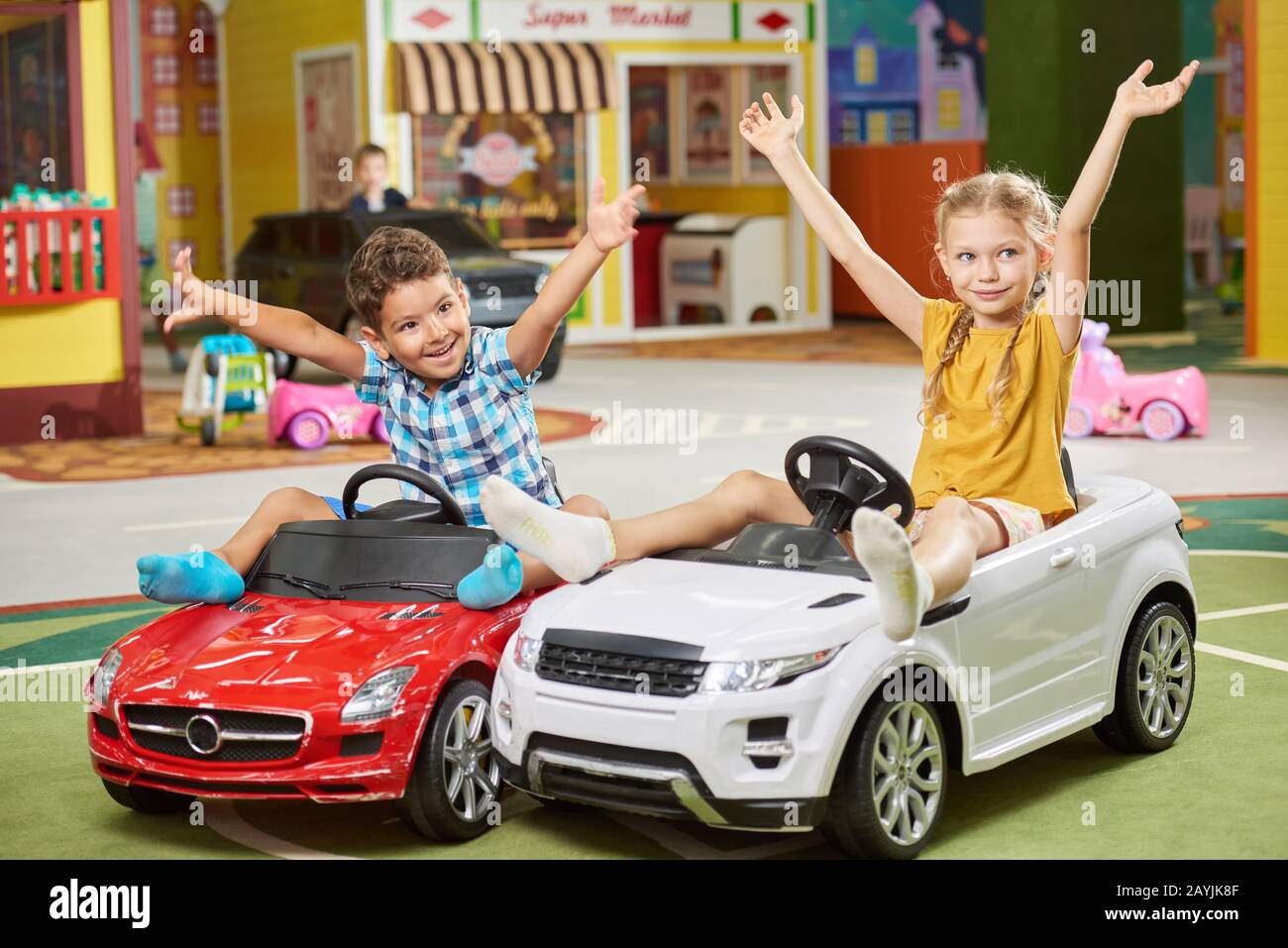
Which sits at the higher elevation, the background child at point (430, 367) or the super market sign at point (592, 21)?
the super market sign at point (592, 21)

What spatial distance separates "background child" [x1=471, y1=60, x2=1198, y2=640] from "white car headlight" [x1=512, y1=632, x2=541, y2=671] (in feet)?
1.04

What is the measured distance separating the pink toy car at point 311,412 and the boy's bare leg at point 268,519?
6886 mm

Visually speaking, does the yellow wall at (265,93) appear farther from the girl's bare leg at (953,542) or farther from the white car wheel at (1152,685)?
the girl's bare leg at (953,542)

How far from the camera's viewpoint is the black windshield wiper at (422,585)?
4961 millimetres

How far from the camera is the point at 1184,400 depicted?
38.2 feet

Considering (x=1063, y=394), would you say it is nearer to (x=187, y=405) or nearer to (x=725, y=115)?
(x=187, y=405)

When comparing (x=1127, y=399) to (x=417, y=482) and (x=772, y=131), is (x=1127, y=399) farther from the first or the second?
(x=417, y=482)

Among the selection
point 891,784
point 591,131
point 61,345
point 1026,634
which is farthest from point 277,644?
point 591,131

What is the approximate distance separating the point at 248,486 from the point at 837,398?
4920 millimetres

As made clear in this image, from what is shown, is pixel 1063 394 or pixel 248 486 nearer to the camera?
pixel 1063 394

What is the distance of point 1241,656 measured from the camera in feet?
21.1

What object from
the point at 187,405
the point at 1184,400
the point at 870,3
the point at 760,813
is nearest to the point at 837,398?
the point at 1184,400

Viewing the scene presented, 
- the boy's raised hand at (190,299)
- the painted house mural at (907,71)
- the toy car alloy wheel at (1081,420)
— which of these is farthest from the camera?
the painted house mural at (907,71)

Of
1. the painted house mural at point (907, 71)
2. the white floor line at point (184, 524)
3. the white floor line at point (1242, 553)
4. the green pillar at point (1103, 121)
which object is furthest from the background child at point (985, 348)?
the painted house mural at point (907, 71)
